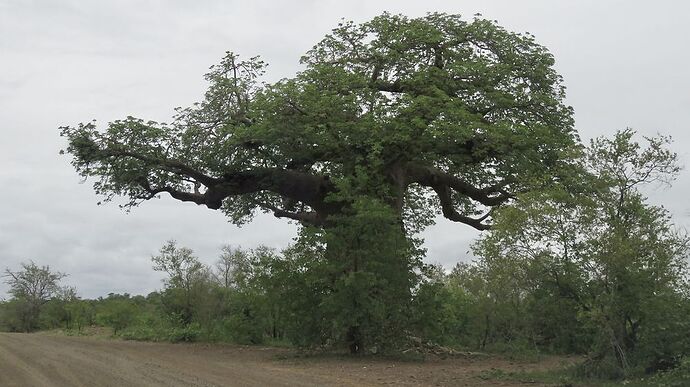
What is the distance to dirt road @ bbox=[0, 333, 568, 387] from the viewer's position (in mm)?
13148

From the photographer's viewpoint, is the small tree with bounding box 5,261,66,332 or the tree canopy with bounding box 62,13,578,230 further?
the small tree with bounding box 5,261,66,332

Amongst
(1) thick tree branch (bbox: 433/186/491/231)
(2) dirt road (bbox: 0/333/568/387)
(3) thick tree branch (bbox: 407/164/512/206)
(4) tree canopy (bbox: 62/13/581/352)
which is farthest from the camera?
(1) thick tree branch (bbox: 433/186/491/231)

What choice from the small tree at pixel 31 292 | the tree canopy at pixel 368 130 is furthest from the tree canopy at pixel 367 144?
the small tree at pixel 31 292

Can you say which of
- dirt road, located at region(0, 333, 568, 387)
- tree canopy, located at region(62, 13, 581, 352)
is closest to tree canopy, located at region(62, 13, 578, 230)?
tree canopy, located at region(62, 13, 581, 352)

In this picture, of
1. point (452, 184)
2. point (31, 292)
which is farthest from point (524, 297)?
point (31, 292)

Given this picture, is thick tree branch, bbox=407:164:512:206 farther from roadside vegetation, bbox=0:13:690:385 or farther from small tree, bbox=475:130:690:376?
small tree, bbox=475:130:690:376

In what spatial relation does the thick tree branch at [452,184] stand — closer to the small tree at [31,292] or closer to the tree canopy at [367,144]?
the tree canopy at [367,144]

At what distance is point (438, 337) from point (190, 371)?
375 inches

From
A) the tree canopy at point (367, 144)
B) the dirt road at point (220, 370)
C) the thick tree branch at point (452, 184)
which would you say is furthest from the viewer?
the thick tree branch at point (452, 184)

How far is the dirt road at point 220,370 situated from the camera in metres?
13.1

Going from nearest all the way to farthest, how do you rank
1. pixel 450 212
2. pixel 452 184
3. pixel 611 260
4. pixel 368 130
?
pixel 611 260, pixel 368 130, pixel 452 184, pixel 450 212

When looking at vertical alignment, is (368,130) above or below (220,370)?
above

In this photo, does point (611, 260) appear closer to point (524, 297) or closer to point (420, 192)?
point (524, 297)

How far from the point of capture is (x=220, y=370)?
631 inches
